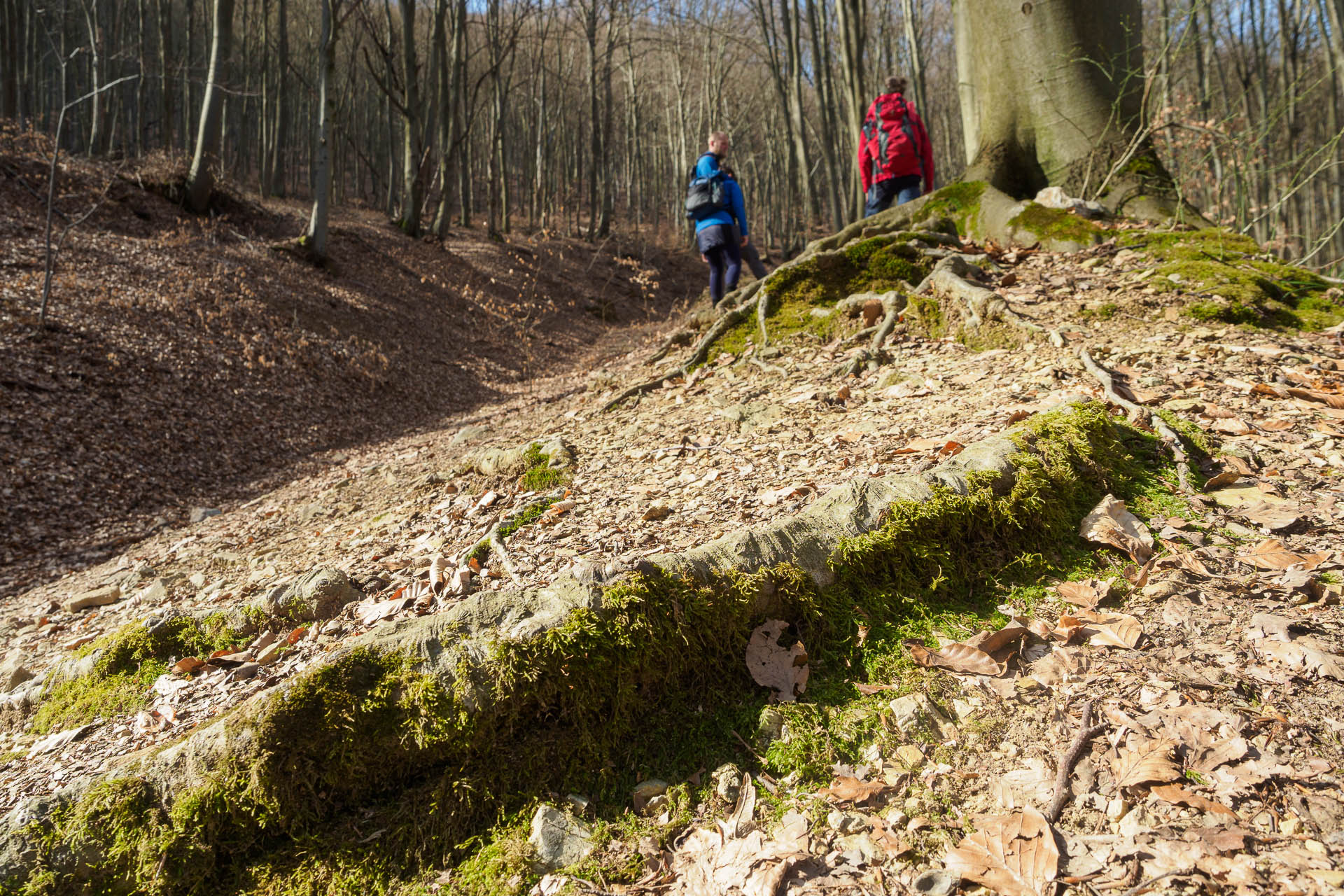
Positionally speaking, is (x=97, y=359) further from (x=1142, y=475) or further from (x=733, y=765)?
(x=1142, y=475)

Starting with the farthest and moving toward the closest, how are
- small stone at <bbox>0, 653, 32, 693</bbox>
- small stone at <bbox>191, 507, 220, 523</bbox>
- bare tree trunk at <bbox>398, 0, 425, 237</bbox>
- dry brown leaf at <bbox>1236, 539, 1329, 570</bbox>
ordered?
bare tree trunk at <bbox>398, 0, 425, 237</bbox> → small stone at <bbox>191, 507, 220, 523</bbox> → small stone at <bbox>0, 653, 32, 693</bbox> → dry brown leaf at <bbox>1236, 539, 1329, 570</bbox>

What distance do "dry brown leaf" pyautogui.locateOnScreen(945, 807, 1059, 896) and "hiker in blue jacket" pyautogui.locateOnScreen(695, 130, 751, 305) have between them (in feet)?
18.9

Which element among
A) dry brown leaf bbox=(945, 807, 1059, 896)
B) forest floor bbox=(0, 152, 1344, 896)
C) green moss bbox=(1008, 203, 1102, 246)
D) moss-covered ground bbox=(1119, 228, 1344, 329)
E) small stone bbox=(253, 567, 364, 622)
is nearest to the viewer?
dry brown leaf bbox=(945, 807, 1059, 896)

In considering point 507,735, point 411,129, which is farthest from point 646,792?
point 411,129

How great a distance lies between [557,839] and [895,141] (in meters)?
7.85

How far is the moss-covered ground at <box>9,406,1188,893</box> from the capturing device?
175 cm

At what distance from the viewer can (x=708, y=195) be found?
23.1ft

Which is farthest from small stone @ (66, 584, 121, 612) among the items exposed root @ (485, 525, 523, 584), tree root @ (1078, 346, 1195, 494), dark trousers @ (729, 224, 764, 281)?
tree root @ (1078, 346, 1195, 494)

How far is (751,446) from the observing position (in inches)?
146

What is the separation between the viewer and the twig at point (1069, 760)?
163 cm

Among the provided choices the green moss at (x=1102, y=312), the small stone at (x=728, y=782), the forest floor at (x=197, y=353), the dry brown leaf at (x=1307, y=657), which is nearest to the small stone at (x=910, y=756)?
the small stone at (x=728, y=782)

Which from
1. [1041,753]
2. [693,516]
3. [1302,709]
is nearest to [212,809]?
[693,516]

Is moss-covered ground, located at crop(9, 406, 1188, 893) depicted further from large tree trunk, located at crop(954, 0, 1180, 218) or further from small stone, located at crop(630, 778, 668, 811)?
large tree trunk, located at crop(954, 0, 1180, 218)

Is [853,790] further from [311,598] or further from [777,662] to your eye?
[311,598]
